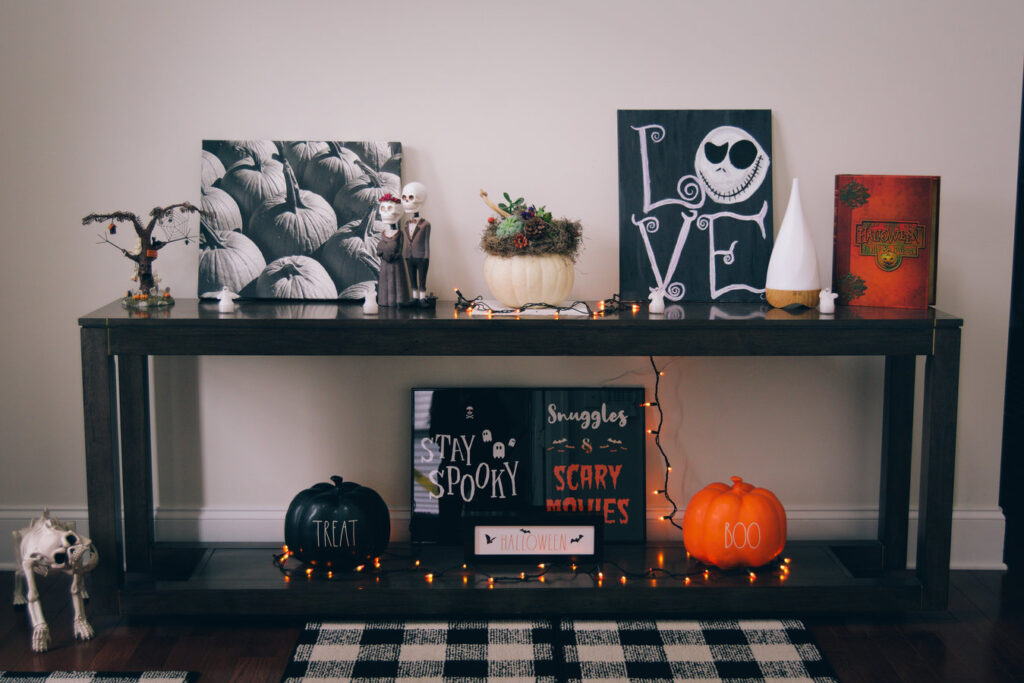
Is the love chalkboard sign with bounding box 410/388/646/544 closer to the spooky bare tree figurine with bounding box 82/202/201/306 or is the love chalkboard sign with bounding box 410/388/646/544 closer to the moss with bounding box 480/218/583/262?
the moss with bounding box 480/218/583/262

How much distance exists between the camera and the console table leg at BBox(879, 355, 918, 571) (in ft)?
8.63

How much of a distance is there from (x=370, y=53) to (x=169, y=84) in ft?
1.93

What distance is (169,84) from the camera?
262 centimetres

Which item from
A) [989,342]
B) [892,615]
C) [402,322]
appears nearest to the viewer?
[402,322]

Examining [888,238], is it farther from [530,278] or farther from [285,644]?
[285,644]

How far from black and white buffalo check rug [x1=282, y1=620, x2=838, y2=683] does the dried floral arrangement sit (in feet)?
3.28

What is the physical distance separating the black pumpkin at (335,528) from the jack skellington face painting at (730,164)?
4.39 ft

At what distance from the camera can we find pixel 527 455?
9.05 feet

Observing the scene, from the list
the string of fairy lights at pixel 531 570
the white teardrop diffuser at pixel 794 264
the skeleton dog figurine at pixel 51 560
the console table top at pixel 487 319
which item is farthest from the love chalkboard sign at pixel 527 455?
the skeleton dog figurine at pixel 51 560

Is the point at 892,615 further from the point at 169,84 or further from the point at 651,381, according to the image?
the point at 169,84

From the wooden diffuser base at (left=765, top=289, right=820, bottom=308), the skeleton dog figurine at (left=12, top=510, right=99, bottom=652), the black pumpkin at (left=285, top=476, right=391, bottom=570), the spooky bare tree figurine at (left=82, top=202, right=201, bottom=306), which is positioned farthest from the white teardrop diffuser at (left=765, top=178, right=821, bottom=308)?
the skeleton dog figurine at (left=12, top=510, right=99, bottom=652)

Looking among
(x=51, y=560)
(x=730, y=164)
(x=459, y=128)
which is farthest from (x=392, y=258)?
(x=51, y=560)

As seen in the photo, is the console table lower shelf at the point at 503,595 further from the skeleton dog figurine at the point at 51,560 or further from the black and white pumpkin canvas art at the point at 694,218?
the black and white pumpkin canvas art at the point at 694,218

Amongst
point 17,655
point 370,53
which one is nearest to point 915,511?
point 370,53
